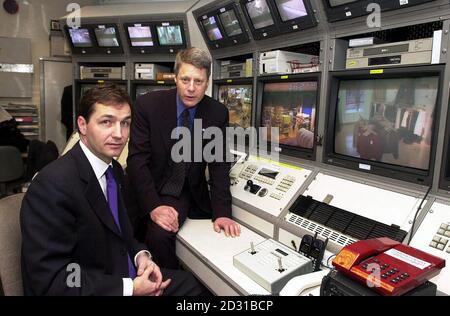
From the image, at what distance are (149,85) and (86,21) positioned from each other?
2.64ft

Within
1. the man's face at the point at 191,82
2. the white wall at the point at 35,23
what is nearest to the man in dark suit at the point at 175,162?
the man's face at the point at 191,82

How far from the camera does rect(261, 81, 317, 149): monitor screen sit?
186cm

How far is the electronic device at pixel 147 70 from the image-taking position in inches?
124

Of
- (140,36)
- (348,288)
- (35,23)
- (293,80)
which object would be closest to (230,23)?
(293,80)

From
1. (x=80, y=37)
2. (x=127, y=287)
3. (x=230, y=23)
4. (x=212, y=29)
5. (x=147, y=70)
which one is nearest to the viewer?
(x=127, y=287)

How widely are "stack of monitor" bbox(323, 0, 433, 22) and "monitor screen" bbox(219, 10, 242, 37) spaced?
695 mm

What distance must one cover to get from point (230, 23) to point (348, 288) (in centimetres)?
176

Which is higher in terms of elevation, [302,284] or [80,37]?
[80,37]

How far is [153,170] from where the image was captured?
6.23 feet

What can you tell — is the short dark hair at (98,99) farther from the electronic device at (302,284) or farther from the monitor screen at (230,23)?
the monitor screen at (230,23)

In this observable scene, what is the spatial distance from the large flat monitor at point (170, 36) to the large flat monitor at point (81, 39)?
0.76 metres

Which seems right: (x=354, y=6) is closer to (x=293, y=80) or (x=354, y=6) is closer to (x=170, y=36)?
(x=293, y=80)

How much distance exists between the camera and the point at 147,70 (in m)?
3.18

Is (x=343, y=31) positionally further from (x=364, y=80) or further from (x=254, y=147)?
(x=254, y=147)
